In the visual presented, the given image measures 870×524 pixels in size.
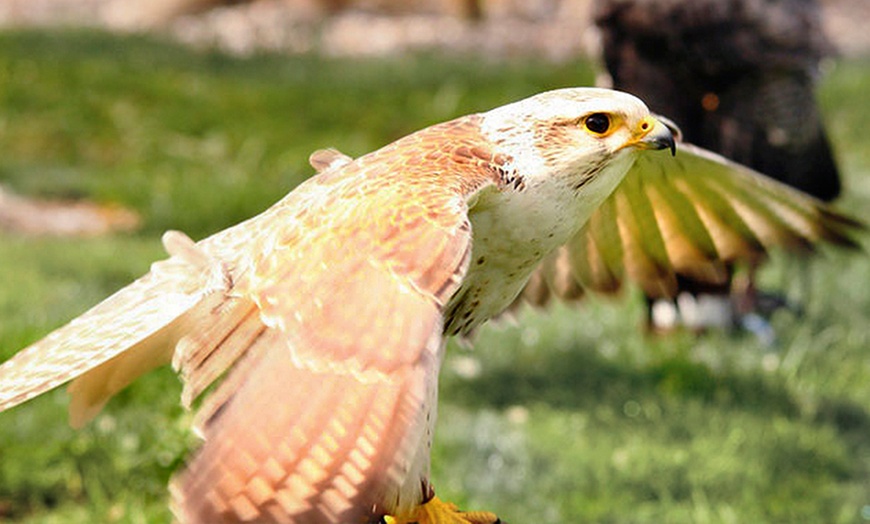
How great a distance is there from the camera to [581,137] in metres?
2.76

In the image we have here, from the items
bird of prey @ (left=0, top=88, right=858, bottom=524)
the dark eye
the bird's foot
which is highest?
the dark eye

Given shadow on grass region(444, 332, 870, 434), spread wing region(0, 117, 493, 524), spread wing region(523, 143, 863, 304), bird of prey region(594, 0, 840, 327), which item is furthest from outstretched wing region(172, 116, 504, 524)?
shadow on grass region(444, 332, 870, 434)

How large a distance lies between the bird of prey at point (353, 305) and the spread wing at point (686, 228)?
47 millimetres

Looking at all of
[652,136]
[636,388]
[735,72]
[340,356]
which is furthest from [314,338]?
[636,388]

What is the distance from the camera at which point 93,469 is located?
4719 mm

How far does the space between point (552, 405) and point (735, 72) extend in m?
1.40

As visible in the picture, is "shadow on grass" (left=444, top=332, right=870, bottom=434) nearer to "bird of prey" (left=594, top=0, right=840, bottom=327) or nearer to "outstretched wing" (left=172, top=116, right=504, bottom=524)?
"bird of prey" (left=594, top=0, right=840, bottom=327)

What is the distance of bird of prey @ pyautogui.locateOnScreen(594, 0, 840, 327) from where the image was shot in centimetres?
508

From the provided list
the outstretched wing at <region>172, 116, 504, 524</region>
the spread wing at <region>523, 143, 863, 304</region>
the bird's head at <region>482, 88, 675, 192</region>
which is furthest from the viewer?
the spread wing at <region>523, 143, 863, 304</region>

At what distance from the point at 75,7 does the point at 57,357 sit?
38.9ft

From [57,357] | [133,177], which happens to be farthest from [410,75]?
[57,357]

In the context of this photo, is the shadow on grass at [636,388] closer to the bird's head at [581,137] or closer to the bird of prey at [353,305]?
the bird of prey at [353,305]

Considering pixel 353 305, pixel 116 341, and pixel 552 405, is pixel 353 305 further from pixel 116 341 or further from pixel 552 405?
pixel 552 405

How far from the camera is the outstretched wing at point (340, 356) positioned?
225 cm
